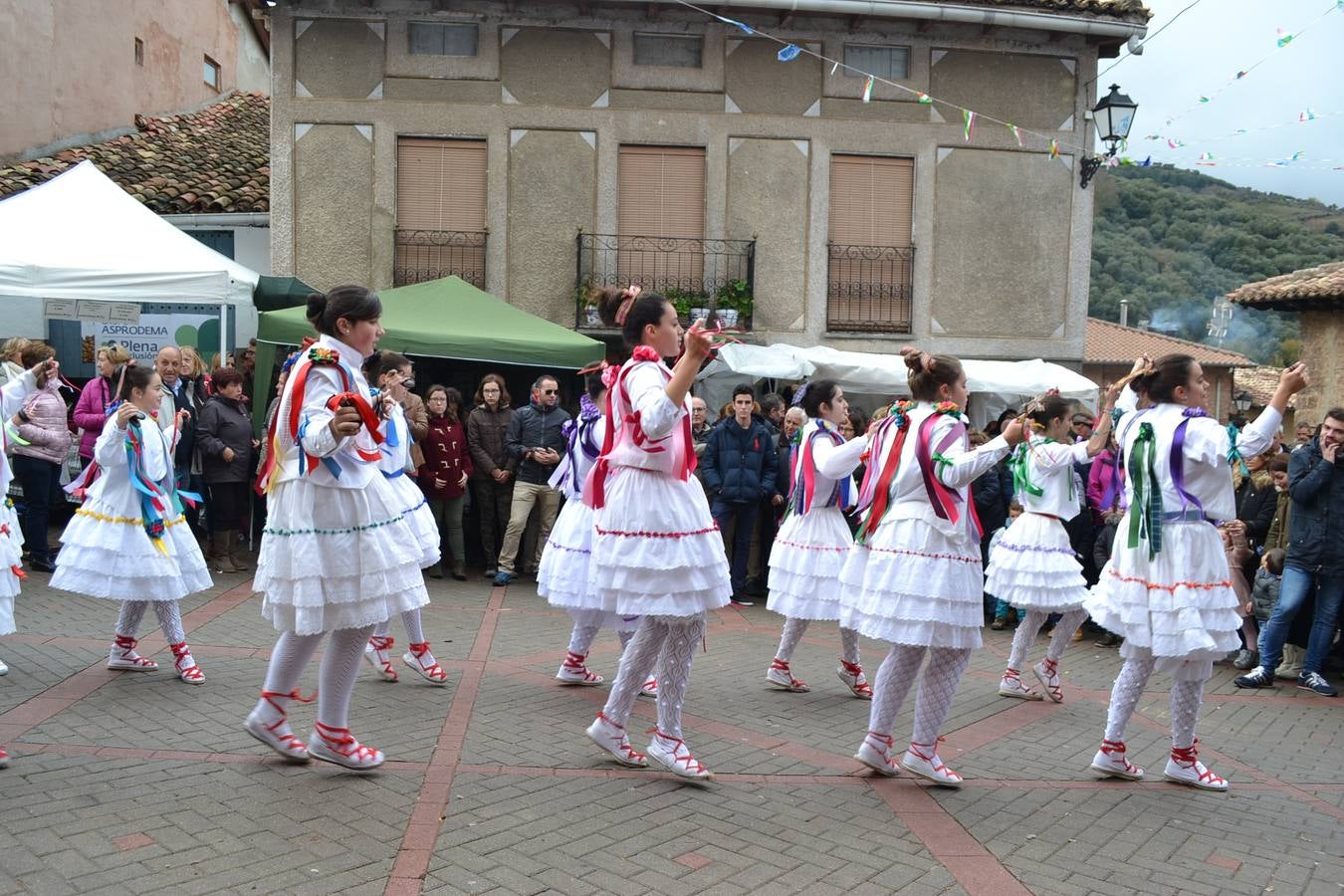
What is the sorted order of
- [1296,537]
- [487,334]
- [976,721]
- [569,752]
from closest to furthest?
[569,752], [976,721], [1296,537], [487,334]

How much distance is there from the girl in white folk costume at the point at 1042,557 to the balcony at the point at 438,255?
988cm

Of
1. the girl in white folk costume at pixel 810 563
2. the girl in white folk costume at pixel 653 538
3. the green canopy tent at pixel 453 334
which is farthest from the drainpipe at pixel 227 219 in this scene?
the girl in white folk costume at pixel 653 538

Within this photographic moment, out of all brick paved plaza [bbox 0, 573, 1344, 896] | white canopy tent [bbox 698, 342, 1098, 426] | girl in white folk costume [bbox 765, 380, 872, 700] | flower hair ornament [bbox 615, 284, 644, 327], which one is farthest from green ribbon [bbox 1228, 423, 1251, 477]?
white canopy tent [bbox 698, 342, 1098, 426]

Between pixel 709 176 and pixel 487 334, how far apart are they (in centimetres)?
532

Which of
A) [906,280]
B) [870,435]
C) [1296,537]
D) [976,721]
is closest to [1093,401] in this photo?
Result: [906,280]

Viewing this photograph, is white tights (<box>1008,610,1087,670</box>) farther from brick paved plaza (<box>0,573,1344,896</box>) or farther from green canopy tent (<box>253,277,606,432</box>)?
green canopy tent (<box>253,277,606,432</box>)

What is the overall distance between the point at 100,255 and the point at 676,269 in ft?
24.8

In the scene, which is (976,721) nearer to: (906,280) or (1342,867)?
(1342,867)

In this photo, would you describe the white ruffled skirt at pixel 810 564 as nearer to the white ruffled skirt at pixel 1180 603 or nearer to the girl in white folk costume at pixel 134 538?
the white ruffled skirt at pixel 1180 603

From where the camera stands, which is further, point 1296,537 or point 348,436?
point 1296,537

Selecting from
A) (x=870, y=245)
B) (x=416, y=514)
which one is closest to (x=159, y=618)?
(x=416, y=514)

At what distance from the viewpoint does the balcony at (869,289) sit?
1708cm

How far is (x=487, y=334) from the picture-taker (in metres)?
12.6

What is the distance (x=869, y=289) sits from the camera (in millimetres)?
17156
